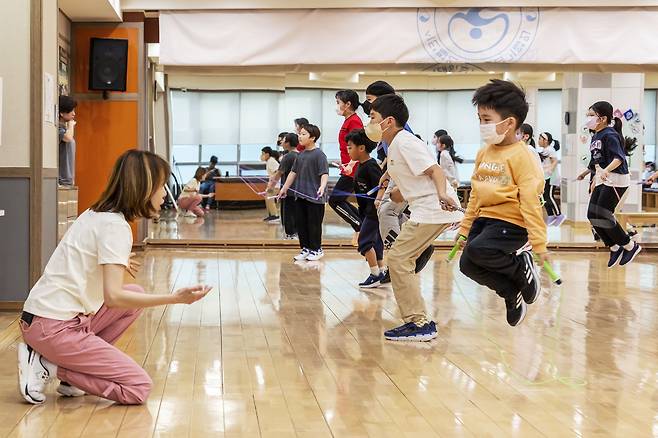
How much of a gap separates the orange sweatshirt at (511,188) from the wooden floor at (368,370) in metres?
0.60

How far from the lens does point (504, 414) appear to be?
2990 mm

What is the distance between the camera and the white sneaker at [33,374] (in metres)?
3.07

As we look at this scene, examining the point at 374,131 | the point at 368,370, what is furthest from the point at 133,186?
the point at 374,131

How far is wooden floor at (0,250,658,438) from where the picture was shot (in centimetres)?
287

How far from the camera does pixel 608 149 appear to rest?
24.3 ft

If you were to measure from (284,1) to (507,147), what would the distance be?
5248 mm

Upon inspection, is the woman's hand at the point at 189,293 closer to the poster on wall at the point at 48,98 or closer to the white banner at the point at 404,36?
the poster on wall at the point at 48,98

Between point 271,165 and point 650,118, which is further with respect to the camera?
point 650,118

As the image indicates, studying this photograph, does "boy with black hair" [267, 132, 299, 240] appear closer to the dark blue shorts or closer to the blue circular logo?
the blue circular logo

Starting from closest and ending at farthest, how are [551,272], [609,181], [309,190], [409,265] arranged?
[551,272] → [409,265] → [609,181] → [309,190]

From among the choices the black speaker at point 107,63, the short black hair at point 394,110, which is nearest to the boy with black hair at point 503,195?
the short black hair at point 394,110

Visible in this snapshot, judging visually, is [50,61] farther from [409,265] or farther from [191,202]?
[191,202]

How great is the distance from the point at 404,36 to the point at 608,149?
2.54 meters

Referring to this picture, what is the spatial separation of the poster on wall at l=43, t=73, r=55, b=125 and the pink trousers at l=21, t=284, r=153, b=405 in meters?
2.44
